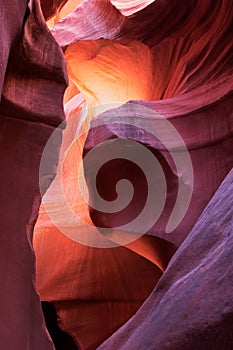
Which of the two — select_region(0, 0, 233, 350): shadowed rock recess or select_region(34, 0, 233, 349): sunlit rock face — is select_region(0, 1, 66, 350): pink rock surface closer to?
select_region(0, 0, 233, 350): shadowed rock recess

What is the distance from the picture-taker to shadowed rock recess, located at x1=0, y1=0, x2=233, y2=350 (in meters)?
1.35

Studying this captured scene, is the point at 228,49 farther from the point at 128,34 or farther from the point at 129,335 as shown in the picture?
the point at 129,335

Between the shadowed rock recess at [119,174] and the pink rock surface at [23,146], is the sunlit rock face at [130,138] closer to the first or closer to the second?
the shadowed rock recess at [119,174]

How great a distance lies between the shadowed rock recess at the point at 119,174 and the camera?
1.35 m

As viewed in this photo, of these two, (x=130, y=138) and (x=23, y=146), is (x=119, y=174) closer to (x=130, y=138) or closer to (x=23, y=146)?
(x=130, y=138)

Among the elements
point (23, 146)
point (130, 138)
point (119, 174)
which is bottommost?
point (119, 174)

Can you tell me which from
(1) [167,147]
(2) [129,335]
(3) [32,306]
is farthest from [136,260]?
(2) [129,335]

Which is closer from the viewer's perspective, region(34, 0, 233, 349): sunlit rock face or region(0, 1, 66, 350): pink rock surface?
region(0, 1, 66, 350): pink rock surface

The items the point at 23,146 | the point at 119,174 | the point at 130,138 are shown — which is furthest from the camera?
the point at 119,174

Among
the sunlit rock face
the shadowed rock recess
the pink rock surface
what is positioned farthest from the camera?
the sunlit rock face

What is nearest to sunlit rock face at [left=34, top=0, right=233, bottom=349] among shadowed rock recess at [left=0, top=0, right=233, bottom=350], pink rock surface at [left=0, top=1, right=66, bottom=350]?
shadowed rock recess at [left=0, top=0, right=233, bottom=350]

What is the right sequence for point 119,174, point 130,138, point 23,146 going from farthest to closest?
point 119,174
point 130,138
point 23,146

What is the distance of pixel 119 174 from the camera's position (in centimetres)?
423

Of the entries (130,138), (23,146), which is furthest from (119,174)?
(23,146)
